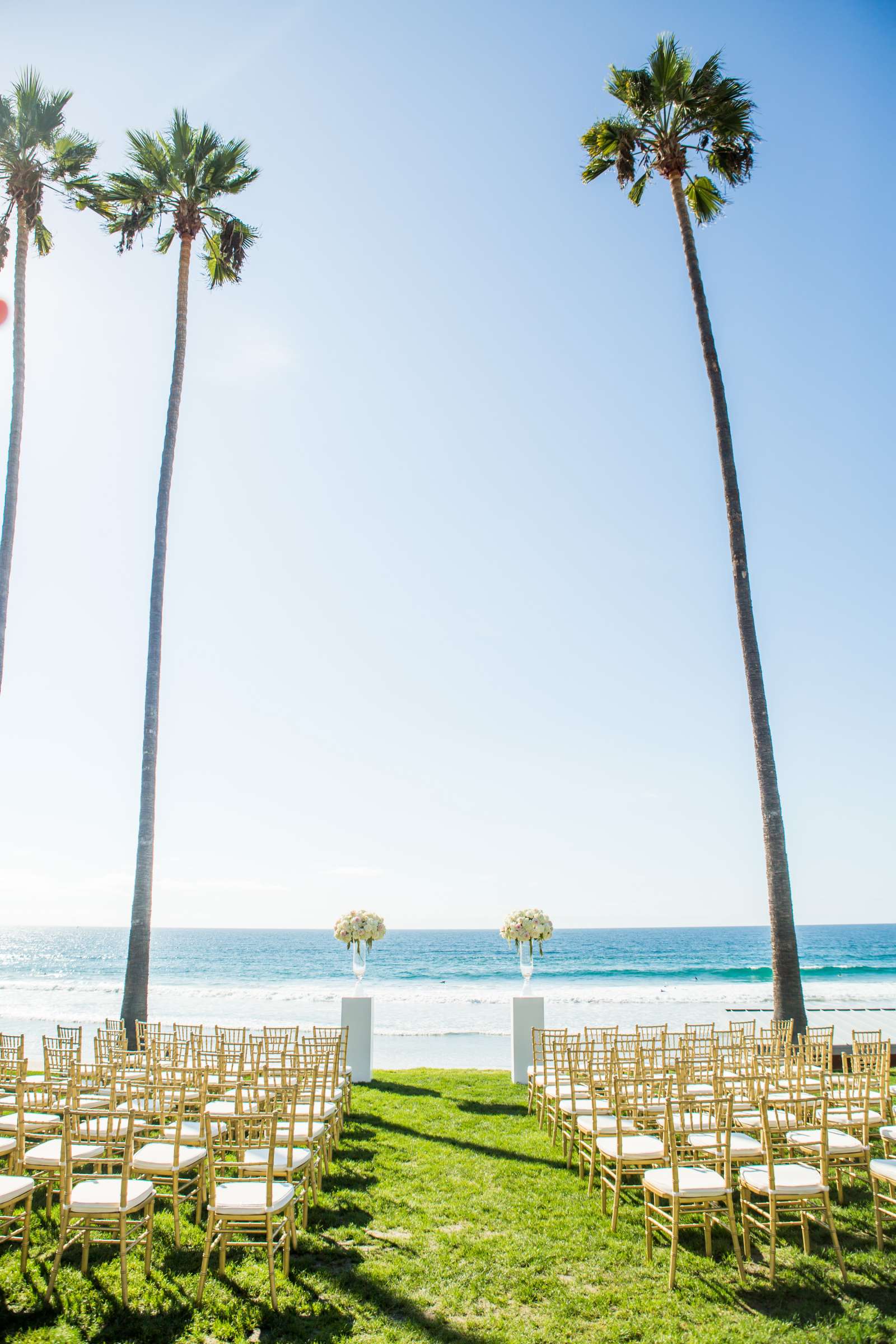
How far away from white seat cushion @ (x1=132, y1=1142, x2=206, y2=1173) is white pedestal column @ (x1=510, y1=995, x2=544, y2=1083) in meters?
5.71

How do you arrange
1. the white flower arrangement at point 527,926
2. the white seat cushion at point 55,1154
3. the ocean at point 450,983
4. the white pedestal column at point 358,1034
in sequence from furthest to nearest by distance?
the ocean at point 450,983 → the white flower arrangement at point 527,926 → the white pedestal column at point 358,1034 → the white seat cushion at point 55,1154

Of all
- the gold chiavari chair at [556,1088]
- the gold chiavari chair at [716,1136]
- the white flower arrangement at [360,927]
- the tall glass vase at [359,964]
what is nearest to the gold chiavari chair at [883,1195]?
the gold chiavari chair at [716,1136]

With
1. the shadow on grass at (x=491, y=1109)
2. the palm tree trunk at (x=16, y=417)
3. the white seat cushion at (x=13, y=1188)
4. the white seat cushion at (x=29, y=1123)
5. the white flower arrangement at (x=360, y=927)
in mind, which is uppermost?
the palm tree trunk at (x=16, y=417)

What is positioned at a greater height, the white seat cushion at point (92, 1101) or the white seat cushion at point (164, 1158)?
the white seat cushion at point (92, 1101)

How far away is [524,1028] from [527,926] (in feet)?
4.34

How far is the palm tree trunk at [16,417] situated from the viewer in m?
12.5

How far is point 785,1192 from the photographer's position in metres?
4.73

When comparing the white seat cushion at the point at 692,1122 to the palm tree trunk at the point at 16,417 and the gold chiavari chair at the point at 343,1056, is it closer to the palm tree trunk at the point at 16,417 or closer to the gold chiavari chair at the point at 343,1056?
the gold chiavari chair at the point at 343,1056

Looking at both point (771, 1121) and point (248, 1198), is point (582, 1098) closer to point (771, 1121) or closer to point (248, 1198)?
point (771, 1121)

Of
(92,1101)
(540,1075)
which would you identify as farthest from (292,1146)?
(540,1075)

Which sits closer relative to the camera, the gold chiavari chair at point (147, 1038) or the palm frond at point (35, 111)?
the gold chiavari chair at point (147, 1038)

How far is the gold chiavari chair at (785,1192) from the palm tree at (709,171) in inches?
222

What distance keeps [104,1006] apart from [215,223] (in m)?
23.0

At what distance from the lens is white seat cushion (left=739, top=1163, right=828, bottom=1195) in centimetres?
475
